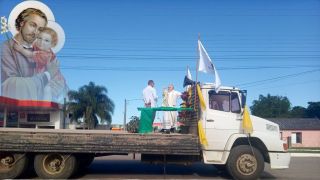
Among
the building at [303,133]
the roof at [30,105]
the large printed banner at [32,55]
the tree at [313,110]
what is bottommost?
the building at [303,133]

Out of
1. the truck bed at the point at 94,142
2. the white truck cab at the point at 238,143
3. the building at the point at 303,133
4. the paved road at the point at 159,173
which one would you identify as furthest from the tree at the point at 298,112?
the truck bed at the point at 94,142

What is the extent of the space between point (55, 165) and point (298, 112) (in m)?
109

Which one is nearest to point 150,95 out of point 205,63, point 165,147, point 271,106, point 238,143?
point 205,63

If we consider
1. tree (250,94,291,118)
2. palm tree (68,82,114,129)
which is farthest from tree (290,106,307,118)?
palm tree (68,82,114,129)

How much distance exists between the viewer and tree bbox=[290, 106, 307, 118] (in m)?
109

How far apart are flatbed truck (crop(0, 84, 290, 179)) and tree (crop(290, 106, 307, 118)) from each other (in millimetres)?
102993

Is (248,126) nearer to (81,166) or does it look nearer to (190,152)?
(190,152)

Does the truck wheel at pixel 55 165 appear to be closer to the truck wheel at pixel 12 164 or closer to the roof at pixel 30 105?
the truck wheel at pixel 12 164

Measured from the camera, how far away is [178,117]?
43.7 feet

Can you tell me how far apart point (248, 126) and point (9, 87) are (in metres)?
46.4

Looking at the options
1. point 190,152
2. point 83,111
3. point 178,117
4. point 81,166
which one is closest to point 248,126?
point 190,152

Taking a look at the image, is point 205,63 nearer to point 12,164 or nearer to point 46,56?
point 12,164

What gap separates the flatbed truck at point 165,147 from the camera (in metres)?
11.3

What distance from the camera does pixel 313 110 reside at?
10512 centimetres
